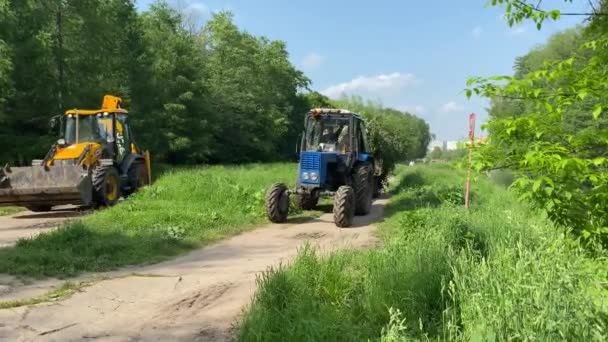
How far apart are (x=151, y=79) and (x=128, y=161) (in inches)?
586

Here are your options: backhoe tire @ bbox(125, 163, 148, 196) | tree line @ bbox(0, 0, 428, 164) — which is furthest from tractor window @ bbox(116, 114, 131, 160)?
tree line @ bbox(0, 0, 428, 164)

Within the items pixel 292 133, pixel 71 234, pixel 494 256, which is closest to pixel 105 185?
pixel 71 234

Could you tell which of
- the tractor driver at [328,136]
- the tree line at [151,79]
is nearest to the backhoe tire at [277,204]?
the tractor driver at [328,136]

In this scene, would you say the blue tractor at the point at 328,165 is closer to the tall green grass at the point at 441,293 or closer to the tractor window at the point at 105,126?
the tractor window at the point at 105,126

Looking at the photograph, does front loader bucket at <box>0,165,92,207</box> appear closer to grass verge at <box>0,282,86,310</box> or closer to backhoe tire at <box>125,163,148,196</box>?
backhoe tire at <box>125,163,148,196</box>

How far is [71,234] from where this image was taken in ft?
31.0

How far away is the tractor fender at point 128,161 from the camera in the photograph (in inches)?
678

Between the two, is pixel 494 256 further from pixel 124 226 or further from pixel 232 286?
pixel 124 226

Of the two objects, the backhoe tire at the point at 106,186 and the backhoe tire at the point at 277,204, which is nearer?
the backhoe tire at the point at 277,204

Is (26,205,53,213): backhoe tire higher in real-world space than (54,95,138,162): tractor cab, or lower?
lower

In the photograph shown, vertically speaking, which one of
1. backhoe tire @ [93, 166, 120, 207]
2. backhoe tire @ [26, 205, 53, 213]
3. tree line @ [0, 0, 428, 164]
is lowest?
backhoe tire @ [26, 205, 53, 213]

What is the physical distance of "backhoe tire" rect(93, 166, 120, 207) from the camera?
15.0 metres

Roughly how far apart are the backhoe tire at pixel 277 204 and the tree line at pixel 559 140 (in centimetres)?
883

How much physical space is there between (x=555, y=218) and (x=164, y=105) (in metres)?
30.0
